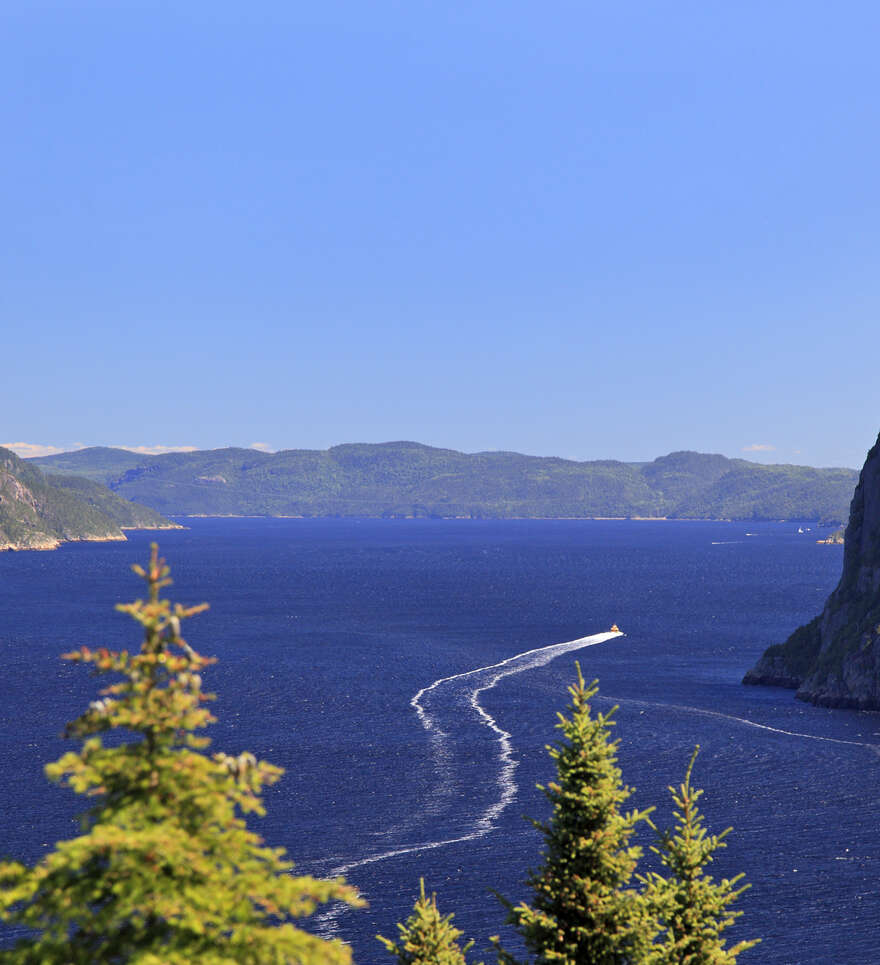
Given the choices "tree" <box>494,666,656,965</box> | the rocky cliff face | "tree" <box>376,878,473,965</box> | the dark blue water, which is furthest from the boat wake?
"tree" <box>494,666,656,965</box>

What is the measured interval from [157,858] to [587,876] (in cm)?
1472

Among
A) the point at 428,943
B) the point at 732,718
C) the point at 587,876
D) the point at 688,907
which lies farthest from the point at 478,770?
the point at 587,876

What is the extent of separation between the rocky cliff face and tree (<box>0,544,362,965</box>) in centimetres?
13211

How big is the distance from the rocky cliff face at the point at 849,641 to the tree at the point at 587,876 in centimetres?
11858

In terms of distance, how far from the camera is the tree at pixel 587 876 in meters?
29.8

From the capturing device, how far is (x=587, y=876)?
30.1m

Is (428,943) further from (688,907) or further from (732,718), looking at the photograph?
(732,718)

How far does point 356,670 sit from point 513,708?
1315 inches

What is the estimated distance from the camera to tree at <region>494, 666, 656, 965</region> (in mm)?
29812

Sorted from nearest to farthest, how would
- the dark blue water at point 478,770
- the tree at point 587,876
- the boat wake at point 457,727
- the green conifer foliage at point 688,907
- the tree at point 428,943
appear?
the tree at point 587,876 < the green conifer foliage at point 688,907 < the tree at point 428,943 < the dark blue water at point 478,770 < the boat wake at point 457,727

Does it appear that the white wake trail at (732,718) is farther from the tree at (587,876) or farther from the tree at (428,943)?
the tree at (587,876)

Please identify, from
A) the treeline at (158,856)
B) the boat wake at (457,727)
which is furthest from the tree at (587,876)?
the boat wake at (457,727)

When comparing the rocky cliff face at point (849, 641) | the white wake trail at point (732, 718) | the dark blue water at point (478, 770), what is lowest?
the dark blue water at point (478, 770)

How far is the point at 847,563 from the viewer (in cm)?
16525
